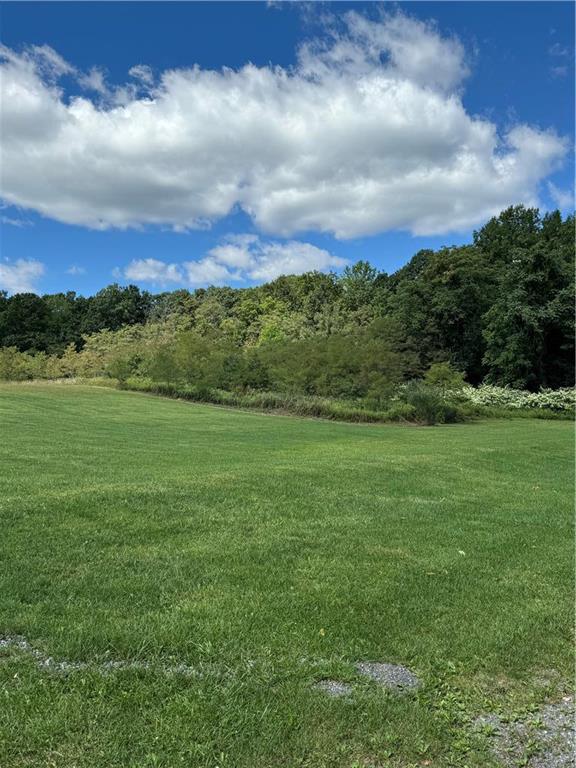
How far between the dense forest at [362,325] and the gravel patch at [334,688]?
1093 inches

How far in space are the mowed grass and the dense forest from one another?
23371 millimetres

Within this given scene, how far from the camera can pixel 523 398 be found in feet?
126

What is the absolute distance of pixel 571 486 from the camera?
11414 millimetres

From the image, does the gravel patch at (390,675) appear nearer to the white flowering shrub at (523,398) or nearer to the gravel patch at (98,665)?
the gravel patch at (98,665)

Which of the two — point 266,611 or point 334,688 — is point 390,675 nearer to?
point 334,688

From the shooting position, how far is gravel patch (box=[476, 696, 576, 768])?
2789 mm

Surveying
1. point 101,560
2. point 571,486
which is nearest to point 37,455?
point 101,560

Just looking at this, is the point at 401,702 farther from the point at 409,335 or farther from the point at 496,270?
the point at 496,270

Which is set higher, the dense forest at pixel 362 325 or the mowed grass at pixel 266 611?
the dense forest at pixel 362 325

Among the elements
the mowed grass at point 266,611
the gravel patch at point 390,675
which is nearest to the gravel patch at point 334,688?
the mowed grass at point 266,611

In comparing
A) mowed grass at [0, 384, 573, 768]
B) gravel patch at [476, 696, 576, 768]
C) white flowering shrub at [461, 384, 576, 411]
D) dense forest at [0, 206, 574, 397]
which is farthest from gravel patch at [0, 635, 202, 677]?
white flowering shrub at [461, 384, 576, 411]

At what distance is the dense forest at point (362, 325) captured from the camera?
36.0m

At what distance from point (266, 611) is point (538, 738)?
1952mm

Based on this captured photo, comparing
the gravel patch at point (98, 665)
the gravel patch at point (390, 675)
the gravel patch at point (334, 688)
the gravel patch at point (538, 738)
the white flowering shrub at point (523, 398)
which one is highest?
the white flowering shrub at point (523, 398)
